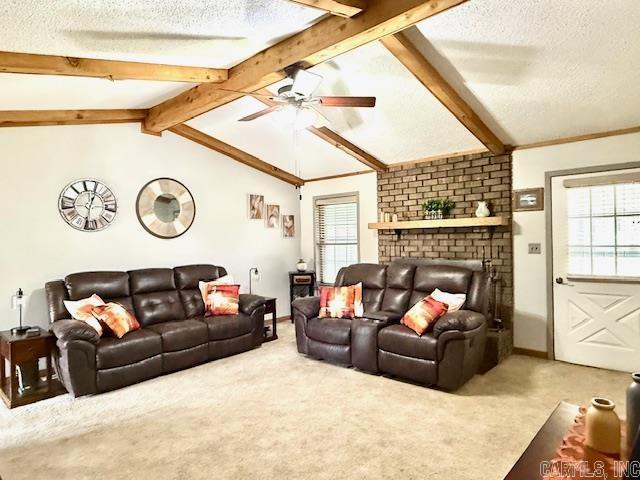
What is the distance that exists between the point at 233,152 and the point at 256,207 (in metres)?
0.93

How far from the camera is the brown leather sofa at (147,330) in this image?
3389 millimetres

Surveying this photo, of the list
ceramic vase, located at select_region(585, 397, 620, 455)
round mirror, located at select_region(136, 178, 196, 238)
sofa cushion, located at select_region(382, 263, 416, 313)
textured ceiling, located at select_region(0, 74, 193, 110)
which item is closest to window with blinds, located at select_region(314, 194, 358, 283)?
sofa cushion, located at select_region(382, 263, 416, 313)

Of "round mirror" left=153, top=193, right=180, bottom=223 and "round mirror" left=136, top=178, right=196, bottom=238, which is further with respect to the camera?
"round mirror" left=153, top=193, right=180, bottom=223

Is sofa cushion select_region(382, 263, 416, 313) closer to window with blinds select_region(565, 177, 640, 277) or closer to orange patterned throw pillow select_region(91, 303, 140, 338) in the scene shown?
window with blinds select_region(565, 177, 640, 277)

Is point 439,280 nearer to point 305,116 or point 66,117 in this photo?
point 305,116

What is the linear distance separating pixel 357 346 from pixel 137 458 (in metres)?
2.19

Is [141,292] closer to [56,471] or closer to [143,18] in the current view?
[56,471]

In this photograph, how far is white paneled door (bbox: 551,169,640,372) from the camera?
379 cm

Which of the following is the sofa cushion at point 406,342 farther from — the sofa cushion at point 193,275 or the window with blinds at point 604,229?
the sofa cushion at point 193,275

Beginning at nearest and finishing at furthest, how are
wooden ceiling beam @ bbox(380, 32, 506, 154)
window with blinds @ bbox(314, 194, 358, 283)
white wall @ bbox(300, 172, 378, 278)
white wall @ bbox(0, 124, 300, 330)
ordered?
wooden ceiling beam @ bbox(380, 32, 506, 154)
white wall @ bbox(0, 124, 300, 330)
white wall @ bbox(300, 172, 378, 278)
window with blinds @ bbox(314, 194, 358, 283)

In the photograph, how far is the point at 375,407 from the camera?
311 cm

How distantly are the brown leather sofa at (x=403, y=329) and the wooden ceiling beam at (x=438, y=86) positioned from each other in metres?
1.47

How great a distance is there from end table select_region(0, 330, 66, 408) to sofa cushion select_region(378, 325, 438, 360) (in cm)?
303

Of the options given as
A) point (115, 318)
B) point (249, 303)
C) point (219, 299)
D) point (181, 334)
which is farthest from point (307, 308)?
point (115, 318)
